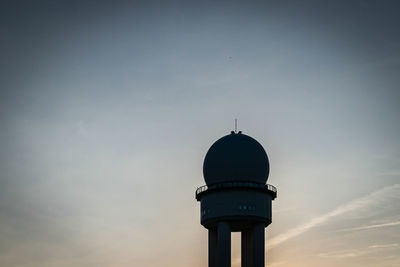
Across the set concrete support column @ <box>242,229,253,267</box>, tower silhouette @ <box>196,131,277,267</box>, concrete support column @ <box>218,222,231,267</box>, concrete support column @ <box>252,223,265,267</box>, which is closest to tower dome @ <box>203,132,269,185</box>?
tower silhouette @ <box>196,131,277,267</box>

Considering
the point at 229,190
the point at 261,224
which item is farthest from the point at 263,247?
the point at 229,190

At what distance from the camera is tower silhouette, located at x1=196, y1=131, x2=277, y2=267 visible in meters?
108

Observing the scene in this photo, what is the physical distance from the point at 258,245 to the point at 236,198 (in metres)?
8.40

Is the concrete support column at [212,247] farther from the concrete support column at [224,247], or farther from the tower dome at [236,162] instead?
the tower dome at [236,162]

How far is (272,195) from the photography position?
369 ft

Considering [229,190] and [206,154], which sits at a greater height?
[206,154]

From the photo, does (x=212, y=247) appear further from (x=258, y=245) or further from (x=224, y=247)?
(x=258, y=245)

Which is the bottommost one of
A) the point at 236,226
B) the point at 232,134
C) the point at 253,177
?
the point at 236,226

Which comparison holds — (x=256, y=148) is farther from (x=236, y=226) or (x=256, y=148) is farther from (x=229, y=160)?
(x=236, y=226)

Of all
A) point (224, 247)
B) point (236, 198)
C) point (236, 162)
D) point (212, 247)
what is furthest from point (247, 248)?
point (236, 162)

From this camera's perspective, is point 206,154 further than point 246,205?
Yes

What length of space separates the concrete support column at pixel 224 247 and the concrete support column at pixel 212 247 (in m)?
2.68

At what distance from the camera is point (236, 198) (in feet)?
357

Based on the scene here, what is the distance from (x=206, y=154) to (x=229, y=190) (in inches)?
360
